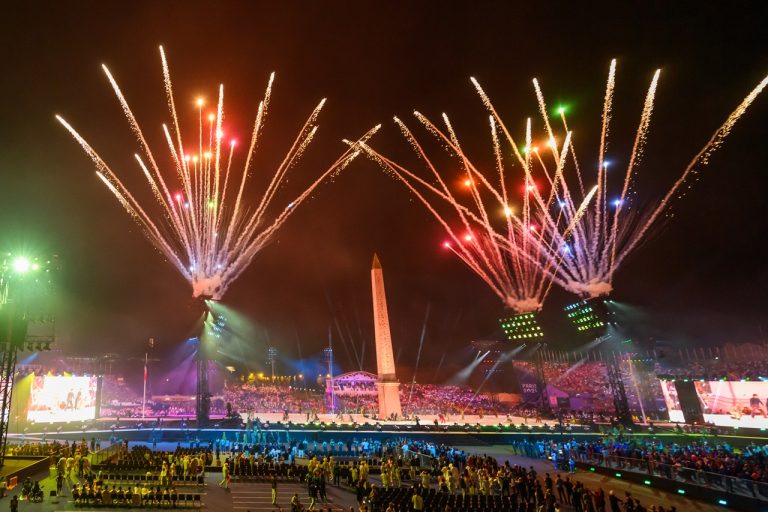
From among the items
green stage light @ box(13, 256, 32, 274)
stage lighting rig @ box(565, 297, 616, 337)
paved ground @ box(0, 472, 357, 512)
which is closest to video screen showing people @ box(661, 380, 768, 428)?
stage lighting rig @ box(565, 297, 616, 337)

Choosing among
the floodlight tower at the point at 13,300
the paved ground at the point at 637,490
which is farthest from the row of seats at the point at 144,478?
the paved ground at the point at 637,490

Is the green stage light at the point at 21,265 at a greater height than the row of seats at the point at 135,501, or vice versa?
the green stage light at the point at 21,265

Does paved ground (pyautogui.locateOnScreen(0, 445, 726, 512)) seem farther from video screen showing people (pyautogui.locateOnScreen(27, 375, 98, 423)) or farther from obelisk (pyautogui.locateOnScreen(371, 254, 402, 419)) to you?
obelisk (pyautogui.locateOnScreen(371, 254, 402, 419))

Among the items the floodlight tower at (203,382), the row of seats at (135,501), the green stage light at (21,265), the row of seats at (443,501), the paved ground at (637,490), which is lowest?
the paved ground at (637,490)

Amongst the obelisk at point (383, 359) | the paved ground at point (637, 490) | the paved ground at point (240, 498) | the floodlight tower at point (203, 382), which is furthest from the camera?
the obelisk at point (383, 359)

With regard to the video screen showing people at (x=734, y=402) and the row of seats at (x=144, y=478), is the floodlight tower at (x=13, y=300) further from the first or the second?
the video screen showing people at (x=734, y=402)

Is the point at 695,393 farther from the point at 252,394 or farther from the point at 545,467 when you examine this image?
→ the point at 252,394

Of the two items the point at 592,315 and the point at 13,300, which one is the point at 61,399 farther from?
the point at 592,315
